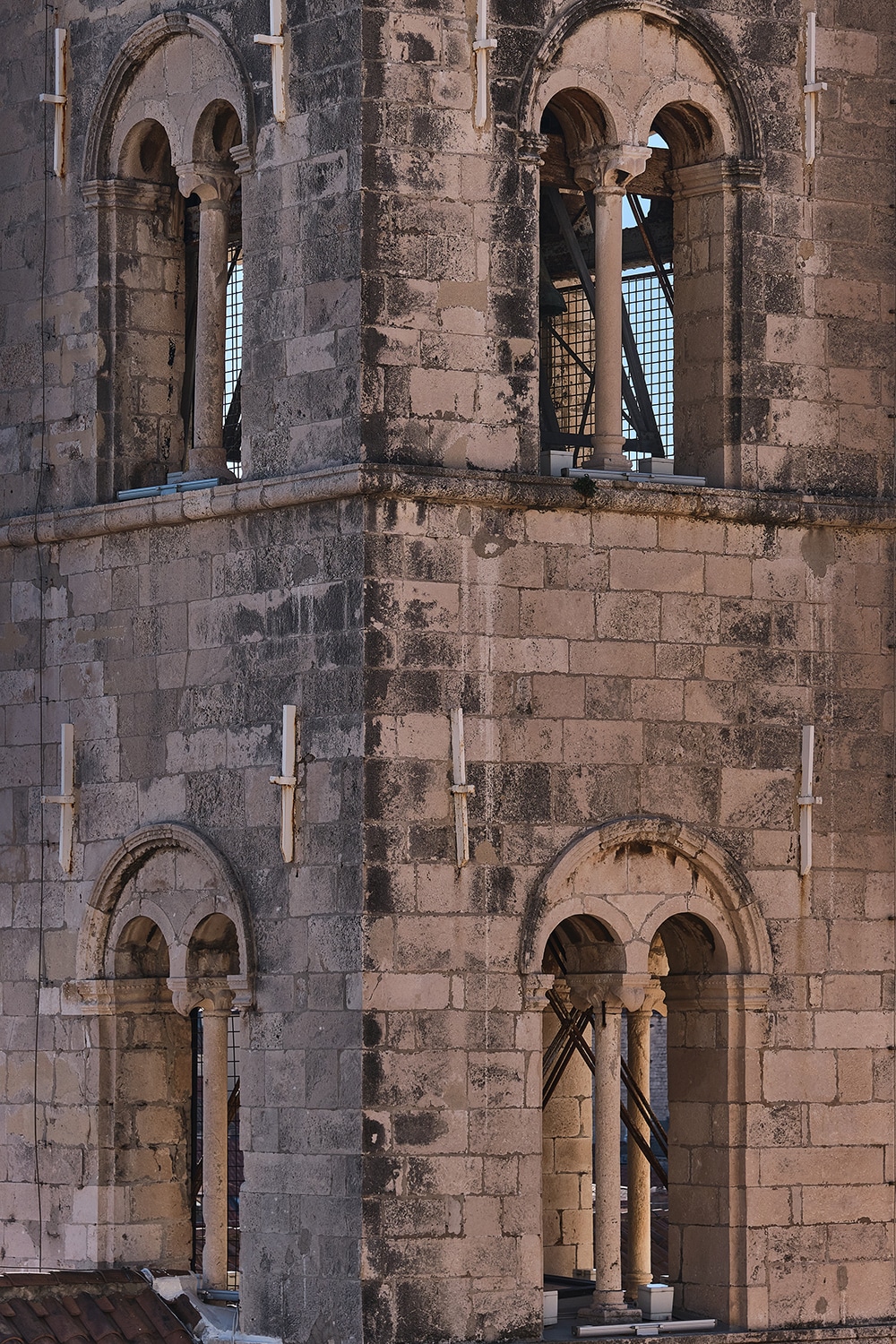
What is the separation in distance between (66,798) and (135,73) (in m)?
5.26

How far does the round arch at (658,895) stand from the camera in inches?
901

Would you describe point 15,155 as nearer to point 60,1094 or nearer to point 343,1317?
point 60,1094

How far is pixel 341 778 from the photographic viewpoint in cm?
2252

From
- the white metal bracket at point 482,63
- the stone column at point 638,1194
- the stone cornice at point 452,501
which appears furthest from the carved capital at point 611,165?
the stone column at point 638,1194

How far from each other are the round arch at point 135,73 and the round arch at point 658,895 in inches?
213

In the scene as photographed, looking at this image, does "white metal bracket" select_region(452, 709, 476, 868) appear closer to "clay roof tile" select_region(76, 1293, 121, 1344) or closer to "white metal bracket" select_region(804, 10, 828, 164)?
"clay roof tile" select_region(76, 1293, 121, 1344)

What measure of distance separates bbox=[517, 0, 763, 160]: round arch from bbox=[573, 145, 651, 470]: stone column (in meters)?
0.66

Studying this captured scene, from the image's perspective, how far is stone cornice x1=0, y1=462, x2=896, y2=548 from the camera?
2256cm

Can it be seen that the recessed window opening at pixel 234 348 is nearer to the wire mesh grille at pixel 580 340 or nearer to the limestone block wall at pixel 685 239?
the wire mesh grille at pixel 580 340

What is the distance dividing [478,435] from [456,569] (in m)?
0.95

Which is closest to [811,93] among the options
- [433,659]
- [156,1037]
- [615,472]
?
[615,472]

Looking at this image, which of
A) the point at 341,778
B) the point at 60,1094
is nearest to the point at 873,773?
the point at 341,778

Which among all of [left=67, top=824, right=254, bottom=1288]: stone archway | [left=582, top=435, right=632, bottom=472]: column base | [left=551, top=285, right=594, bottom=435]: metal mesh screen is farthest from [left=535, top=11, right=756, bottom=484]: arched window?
[left=67, top=824, right=254, bottom=1288]: stone archway

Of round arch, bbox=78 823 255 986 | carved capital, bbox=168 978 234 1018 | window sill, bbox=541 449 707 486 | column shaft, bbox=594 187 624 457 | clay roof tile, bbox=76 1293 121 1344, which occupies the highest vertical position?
column shaft, bbox=594 187 624 457
